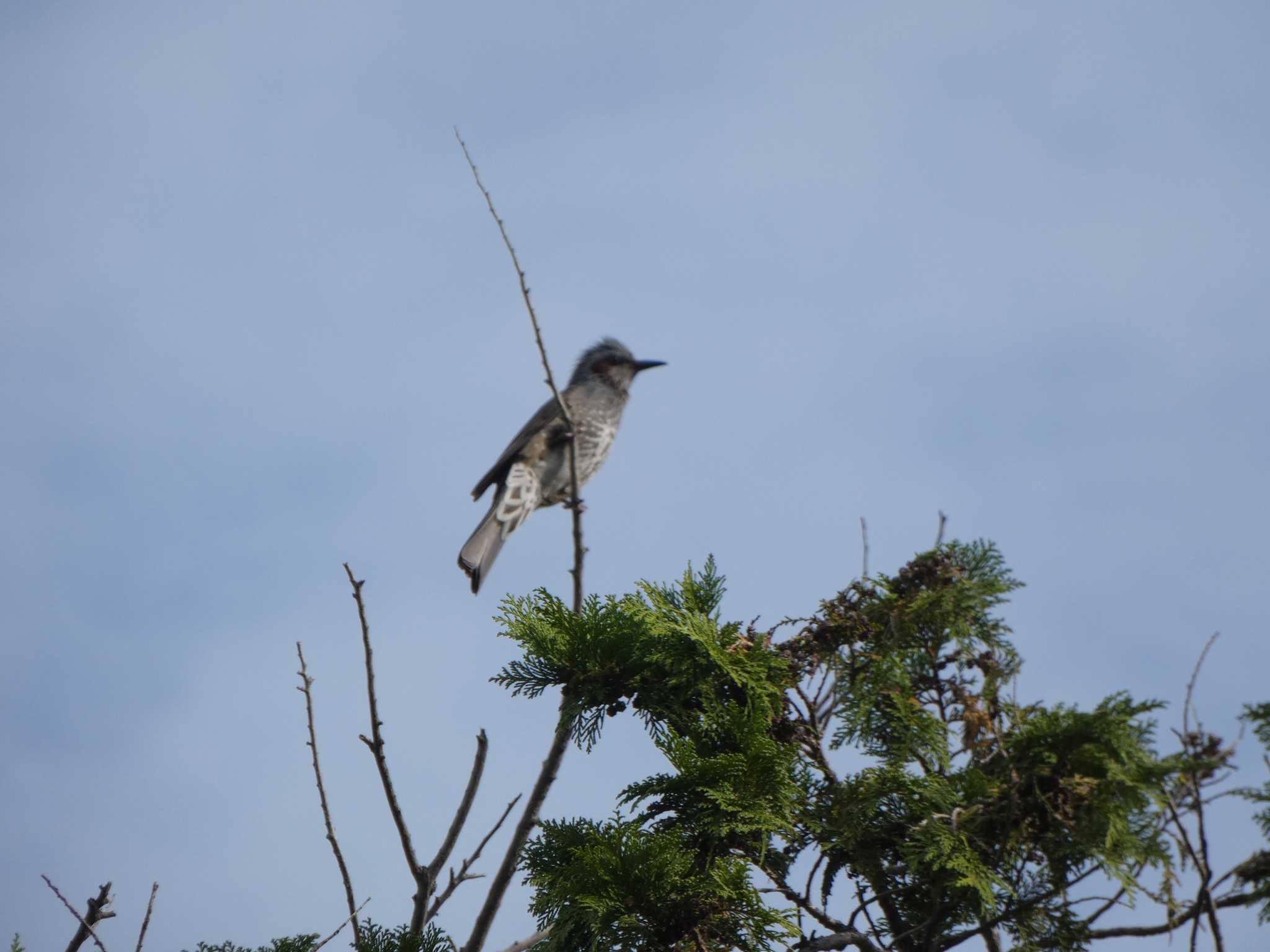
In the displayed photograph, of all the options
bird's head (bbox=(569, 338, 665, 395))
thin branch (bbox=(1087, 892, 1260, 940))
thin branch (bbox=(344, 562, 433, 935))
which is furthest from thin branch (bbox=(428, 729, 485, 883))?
bird's head (bbox=(569, 338, 665, 395))

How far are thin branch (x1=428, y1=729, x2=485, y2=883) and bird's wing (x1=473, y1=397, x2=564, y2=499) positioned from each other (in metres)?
3.78

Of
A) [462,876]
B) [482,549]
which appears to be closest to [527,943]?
[462,876]

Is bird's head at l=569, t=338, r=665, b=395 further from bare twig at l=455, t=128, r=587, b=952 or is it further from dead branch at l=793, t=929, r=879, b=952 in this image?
dead branch at l=793, t=929, r=879, b=952

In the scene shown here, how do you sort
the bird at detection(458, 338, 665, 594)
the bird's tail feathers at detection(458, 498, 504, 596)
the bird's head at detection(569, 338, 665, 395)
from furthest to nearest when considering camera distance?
1. the bird's head at detection(569, 338, 665, 395)
2. the bird at detection(458, 338, 665, 594)
3. the bird's tail feathers at detection(458, 498, 504, 596)

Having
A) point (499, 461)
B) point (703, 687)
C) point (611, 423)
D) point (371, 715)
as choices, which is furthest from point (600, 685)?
point (611, 423)

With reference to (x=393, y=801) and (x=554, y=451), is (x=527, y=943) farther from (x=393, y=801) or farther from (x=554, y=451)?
(x=554, y=451)

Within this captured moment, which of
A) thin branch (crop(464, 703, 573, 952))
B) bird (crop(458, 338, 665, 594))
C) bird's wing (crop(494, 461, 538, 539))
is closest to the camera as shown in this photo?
thin branch (crop(464, 703, 573, 952))

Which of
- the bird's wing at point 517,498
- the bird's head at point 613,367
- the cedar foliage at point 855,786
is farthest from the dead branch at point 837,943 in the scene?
the bird's head at point 613,367

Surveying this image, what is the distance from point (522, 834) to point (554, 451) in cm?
415

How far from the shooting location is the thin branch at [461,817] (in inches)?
117

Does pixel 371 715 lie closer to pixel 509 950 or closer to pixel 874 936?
pixel 509 950

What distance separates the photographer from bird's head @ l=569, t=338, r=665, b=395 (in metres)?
7.81

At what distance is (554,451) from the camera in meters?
7.02

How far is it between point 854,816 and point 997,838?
323 mm
